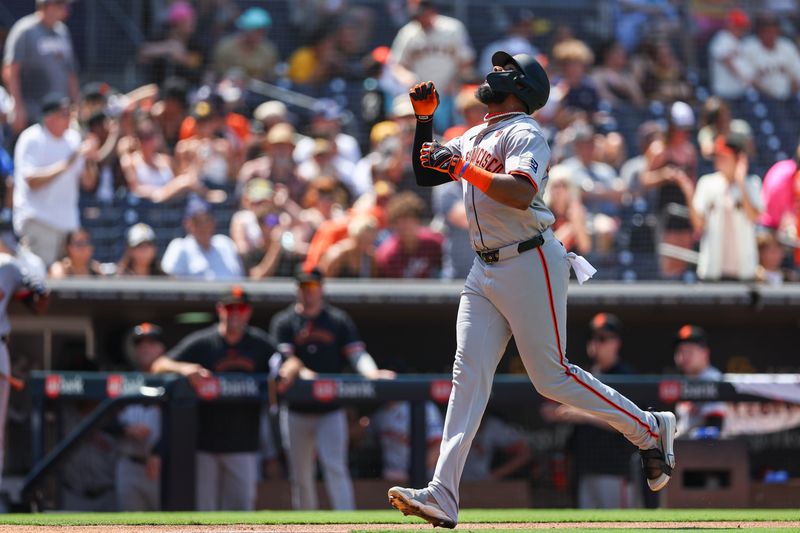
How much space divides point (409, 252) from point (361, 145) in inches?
112

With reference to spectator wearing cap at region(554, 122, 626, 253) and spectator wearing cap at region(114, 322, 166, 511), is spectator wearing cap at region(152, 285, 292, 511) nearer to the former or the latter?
spectator wearing cap at region(114, 322, 166, 511)

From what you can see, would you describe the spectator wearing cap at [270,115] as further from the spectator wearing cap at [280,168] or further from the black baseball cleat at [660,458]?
the black baseball cleat at [660,458]

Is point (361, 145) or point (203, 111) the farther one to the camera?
point (361, 145)

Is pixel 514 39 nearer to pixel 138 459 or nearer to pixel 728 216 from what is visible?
pixel 728 216

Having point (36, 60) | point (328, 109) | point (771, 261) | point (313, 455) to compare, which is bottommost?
point (313, 455)

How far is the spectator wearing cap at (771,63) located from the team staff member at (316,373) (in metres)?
6.62

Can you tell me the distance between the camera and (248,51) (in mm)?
12875

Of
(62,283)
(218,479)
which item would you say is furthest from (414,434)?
(62,283)

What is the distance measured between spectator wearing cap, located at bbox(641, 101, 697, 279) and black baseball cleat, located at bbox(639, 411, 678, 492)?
495 centimetres

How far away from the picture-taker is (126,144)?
10.8 meters

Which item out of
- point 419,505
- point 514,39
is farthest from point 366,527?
point 514,39

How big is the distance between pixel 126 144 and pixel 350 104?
2.52 metres

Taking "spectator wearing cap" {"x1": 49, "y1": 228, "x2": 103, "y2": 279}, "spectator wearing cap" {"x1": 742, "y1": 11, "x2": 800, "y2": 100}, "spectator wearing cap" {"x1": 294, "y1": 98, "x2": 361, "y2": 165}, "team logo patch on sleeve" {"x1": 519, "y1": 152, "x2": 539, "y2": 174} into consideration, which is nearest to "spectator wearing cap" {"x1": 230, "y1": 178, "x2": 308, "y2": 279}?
"spectator wearing cap" {"x1": 49, "y1": 228, "x2": 103, "y2": 279}

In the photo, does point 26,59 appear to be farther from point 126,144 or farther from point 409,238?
point 409,238
